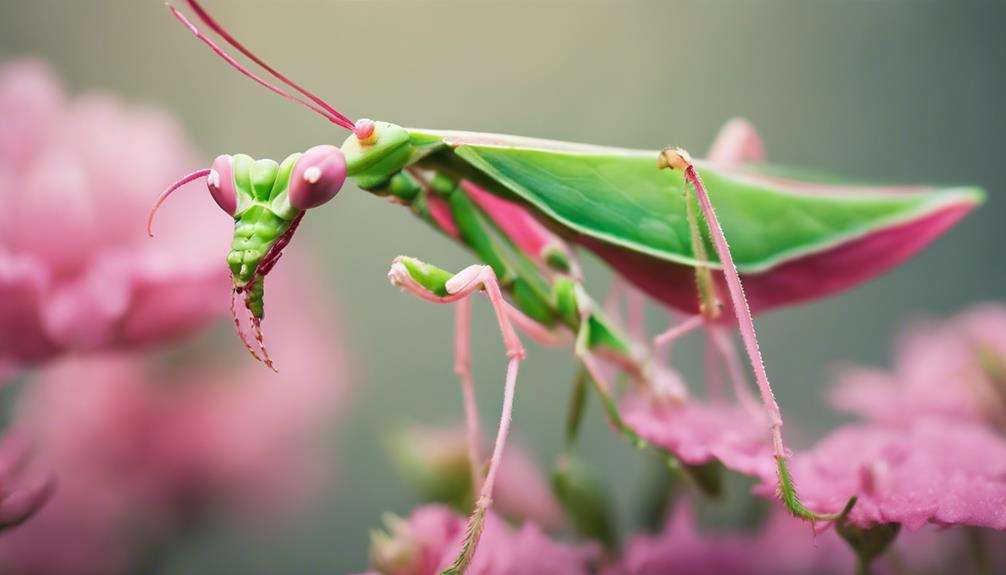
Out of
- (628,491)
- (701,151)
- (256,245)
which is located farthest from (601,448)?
(256,245)

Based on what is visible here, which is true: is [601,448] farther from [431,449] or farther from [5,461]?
[5,461]

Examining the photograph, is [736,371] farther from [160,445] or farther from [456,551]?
[160,445]

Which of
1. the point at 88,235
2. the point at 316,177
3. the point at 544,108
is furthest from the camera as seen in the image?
the point at 544,108

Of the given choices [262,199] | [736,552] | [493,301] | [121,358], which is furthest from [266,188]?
[736,552]

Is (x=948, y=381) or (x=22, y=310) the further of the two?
(x=948, y=381)

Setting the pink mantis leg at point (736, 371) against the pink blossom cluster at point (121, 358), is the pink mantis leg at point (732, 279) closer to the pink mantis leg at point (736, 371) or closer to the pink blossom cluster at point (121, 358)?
the pink mantis leg at point (736, 371)

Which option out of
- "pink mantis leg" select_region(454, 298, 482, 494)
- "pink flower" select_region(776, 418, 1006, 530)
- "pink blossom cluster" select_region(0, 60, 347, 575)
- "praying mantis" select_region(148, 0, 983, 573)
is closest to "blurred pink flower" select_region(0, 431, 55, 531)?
"pink blossom cluster" select_region(0, 60, 347, 575)

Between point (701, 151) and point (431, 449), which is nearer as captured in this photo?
point (431, 449)

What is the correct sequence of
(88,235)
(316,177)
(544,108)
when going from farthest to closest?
(544,108)
(88,235)
(316,177)
